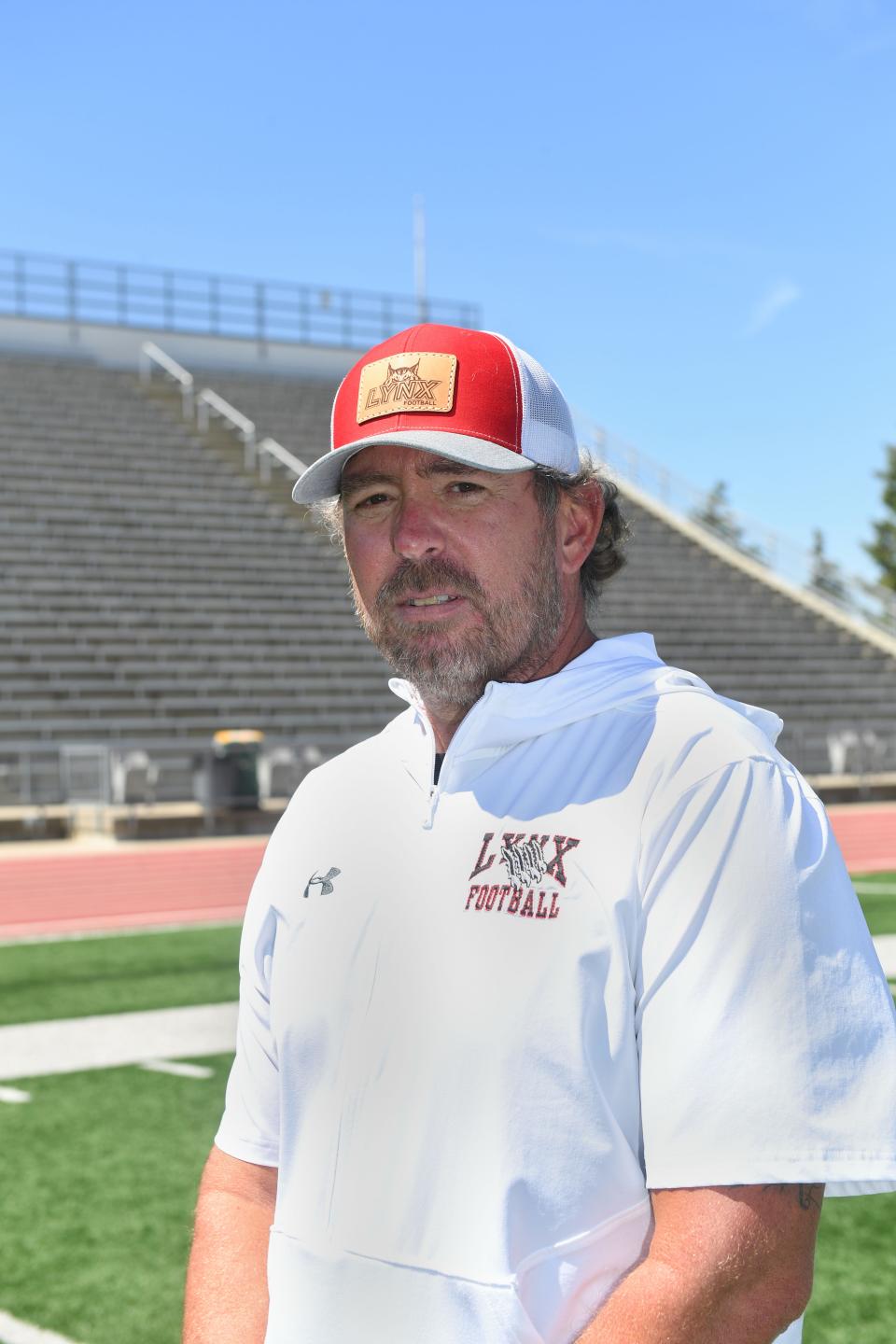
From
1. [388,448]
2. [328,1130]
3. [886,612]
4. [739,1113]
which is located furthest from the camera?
[886,612]

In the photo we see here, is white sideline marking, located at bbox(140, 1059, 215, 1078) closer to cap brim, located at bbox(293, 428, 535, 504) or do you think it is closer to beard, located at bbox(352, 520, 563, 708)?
beard, located at bbox(352, 520, 563, 708)

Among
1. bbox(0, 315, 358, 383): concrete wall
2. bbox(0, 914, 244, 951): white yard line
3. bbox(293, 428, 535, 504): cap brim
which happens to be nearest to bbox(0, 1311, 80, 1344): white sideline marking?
bbox(293, 428, 535, 504): cap brim

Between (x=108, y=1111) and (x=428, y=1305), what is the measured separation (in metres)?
4.93

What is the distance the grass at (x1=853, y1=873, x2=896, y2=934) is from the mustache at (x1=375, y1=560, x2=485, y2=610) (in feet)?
26.6

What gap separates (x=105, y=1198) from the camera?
16.4ft

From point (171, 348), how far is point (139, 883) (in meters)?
22.9

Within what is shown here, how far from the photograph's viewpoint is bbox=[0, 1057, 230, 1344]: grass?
4132 millimetres

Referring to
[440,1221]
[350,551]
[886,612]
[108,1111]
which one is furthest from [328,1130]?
[886,612]

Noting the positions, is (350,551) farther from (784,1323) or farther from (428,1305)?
(784,1323)

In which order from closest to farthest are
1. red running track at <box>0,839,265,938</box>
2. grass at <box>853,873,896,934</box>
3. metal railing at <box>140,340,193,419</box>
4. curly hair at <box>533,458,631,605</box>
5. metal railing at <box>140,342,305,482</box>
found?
curly hair at <box>533,458,631,605</box>, grass at <box>853,873,896,934</box>, red running track at <box>0,839,265,938</box>, metal railing at <box>140,342,305,482</box>, metal railing at <box>140,340,193,419</box>

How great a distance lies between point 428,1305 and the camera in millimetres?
1466

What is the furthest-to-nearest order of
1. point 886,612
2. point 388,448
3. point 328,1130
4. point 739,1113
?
point 886,612 → point 388,448 → point 328,1130 → point 739,1113

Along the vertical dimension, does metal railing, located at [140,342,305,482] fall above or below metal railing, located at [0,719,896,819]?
above

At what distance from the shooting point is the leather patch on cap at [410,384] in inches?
66.9
